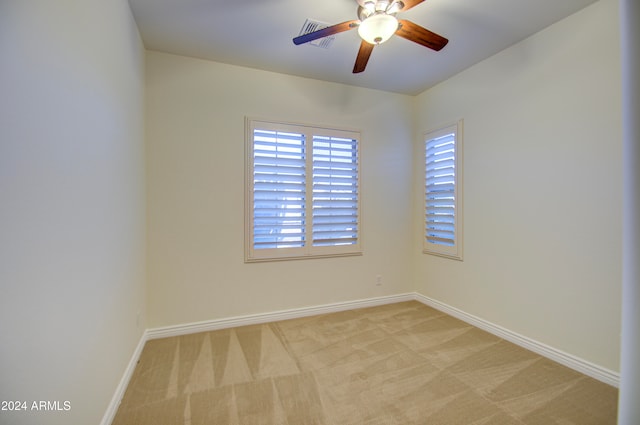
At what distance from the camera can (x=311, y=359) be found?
229 cm

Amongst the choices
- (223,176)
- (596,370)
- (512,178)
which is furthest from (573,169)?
(223,176)

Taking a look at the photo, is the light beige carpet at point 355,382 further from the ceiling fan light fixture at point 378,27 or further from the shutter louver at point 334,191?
the ceiling fan light fixture at point 378,27

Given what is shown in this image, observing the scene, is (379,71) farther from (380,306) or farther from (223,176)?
(380,306)

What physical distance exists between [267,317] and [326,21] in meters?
2.89

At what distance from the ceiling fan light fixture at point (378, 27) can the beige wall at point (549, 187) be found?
4.98ft

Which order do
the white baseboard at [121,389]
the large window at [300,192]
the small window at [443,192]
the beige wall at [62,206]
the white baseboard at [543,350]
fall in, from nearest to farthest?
the beige wall at [62,206] → the white baseboard at [121,389] → the white baseboard at [543,350] → the large window at [300,192] → the small window at [443,192]

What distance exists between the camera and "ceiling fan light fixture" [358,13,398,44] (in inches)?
68.2

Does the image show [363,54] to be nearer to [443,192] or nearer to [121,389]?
[443,192]

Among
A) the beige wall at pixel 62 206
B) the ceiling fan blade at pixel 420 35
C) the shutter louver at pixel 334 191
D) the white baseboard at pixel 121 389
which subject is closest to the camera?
the beige wall at pixel 62 206

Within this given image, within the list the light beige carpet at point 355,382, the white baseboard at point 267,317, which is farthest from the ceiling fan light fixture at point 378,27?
the white baseboard at point 267,317

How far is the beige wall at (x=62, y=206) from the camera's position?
868 mm

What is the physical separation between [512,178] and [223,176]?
2.84 meters

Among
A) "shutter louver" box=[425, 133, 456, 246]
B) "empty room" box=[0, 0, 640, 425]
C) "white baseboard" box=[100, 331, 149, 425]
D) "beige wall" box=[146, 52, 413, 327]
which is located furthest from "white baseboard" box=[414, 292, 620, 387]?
"white baseboard" box=[100, 331, 149, 425]

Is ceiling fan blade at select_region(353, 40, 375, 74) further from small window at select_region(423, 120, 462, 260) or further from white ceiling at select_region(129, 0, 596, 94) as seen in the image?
small window at select_region(423, 120, 462, 260)
